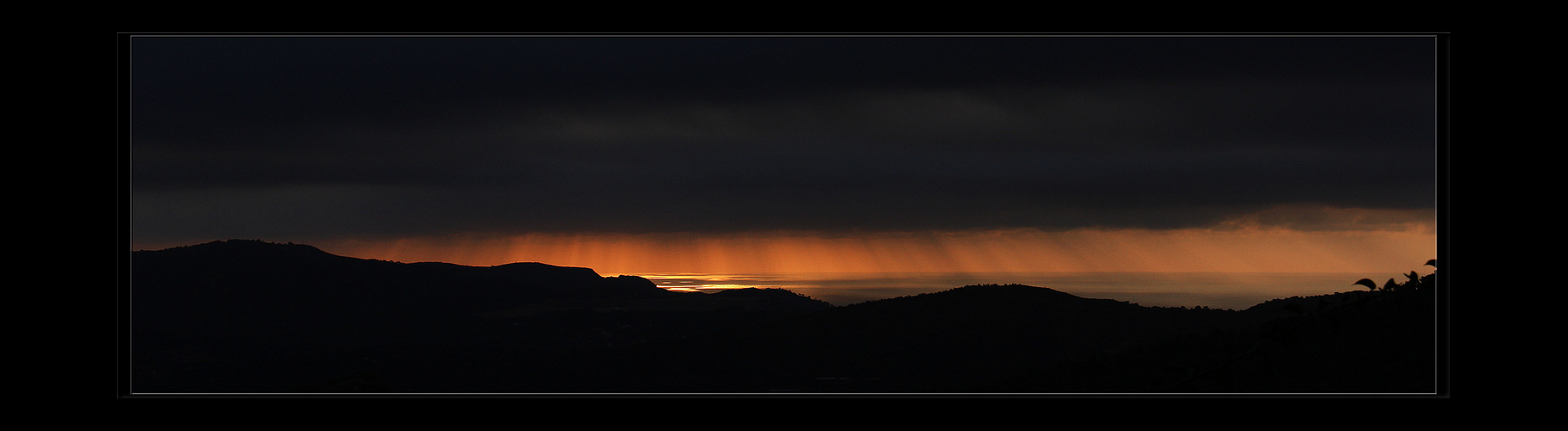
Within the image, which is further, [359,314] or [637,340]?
[359,314]

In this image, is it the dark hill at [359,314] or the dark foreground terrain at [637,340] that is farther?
the dark hill at [359,314]

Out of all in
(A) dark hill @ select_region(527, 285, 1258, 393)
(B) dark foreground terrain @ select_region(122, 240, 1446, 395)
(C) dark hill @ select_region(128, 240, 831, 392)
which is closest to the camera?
(B) dark foreground terrain @ select_region(122, 240, 1446, 395)

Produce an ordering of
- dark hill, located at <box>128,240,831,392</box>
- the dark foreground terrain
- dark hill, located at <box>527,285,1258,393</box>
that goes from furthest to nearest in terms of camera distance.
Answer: dark hill, located at <box>128,240,831,392</box> → dark hill, located at <box>527,285,1258,393</box> → the dark foreground terrain

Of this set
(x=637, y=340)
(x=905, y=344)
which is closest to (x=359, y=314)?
(x=637, y=340)

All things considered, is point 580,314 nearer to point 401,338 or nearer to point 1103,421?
point 401,338

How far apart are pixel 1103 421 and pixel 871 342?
98.0 ft

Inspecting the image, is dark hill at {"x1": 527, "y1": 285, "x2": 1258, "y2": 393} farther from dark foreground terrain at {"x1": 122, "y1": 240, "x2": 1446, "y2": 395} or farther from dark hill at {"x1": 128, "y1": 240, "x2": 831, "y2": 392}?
dark hill at {"x1": 128, "y1": 240, "x2": 831, "y2": 392}

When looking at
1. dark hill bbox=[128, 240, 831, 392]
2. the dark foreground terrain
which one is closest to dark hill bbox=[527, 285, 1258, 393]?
the dark foreground terrain

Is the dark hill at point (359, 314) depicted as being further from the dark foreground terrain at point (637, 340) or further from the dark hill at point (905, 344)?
the dark hill at point (905, 344)

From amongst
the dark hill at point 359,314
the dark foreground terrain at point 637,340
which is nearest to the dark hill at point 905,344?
the dark foreground terrain at point 637,340

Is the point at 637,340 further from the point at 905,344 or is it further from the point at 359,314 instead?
the point at 359,314

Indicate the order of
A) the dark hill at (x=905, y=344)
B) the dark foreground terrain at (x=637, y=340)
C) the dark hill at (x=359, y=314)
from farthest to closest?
the dark hill at (x=359, y=314)
the dark hill at (x=905, y=344)
the dark foreground terrain at (x=637, y=340)

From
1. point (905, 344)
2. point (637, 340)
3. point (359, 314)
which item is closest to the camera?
point (905, 344)
